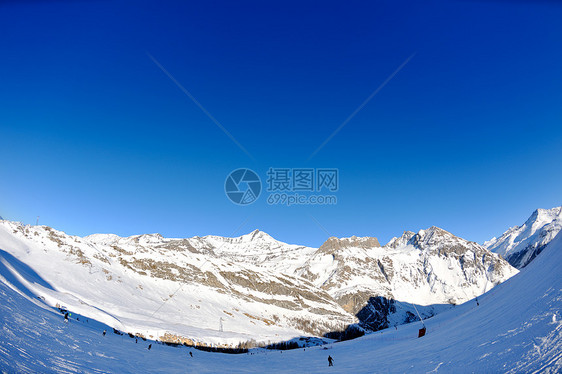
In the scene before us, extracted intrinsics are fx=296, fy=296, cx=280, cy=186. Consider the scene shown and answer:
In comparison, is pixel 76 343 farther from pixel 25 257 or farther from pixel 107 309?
pixel 25 257

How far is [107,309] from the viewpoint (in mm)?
87938

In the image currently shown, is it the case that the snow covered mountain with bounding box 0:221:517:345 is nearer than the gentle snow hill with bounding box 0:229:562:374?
No

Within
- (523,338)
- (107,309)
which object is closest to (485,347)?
(523,338)

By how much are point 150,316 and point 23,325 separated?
86.5 m

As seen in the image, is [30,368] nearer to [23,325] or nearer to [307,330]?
[23,325]

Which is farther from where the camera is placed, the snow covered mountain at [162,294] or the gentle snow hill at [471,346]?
the snow covered mountain at [162,294]

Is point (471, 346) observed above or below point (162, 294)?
above

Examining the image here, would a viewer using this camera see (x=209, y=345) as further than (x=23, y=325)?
Yes

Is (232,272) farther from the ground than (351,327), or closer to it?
farther from the ground

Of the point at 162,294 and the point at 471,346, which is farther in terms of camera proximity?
the point at 162,294

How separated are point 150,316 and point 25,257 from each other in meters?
53.6

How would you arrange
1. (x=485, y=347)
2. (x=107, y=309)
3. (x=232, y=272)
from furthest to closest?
(x=232, y=272), (x=107, y=309), (x=485, y=347)

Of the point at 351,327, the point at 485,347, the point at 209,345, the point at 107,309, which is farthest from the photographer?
the point at 351,327

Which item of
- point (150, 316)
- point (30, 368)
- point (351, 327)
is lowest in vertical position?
point (351, 327)
